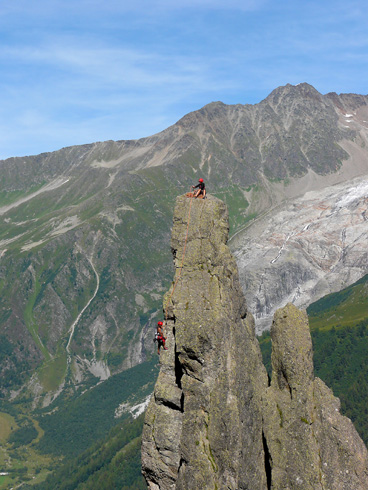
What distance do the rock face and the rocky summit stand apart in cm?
7

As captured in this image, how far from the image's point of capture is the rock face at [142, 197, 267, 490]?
93.8 ft

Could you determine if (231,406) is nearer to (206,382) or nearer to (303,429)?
(206,382)

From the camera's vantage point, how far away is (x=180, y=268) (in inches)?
1416

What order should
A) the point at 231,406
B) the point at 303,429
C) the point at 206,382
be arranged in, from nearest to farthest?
the point at 231,406
the point at 303,429
the point at 206,382

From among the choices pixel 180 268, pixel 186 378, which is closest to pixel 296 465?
pixel 186 378

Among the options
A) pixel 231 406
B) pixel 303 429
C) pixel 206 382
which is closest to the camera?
pixel 231 406

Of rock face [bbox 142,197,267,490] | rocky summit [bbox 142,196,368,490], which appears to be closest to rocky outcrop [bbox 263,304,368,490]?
rocky summit [bbox 142,196,368,490]

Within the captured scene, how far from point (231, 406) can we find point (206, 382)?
8.08 ft

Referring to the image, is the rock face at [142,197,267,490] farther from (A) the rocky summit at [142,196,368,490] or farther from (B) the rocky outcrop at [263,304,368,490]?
(B) the rocky outcrop at [263,304,368,490]

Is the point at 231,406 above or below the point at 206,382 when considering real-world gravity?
below

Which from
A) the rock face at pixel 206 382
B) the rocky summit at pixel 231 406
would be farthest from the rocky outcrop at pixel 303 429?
Result: the rock face at pixel 206 382

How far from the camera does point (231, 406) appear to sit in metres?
29.0

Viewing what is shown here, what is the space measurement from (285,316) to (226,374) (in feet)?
24.5

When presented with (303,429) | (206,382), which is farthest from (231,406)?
(303,429)
